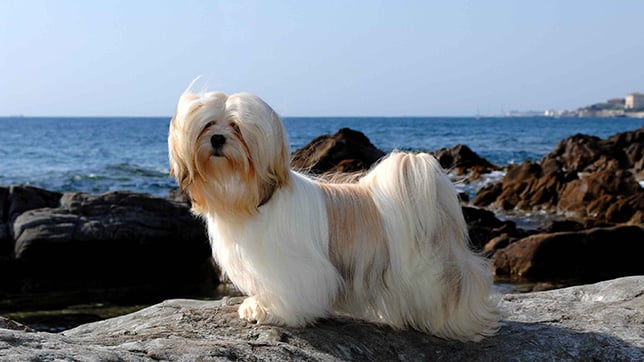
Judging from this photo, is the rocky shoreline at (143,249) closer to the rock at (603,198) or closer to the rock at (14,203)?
the rock at (14,203)

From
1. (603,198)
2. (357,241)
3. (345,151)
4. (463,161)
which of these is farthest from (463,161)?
(357,241)

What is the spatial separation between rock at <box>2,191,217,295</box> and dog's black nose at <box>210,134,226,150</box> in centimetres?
903

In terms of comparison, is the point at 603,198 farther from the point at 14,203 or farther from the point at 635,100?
the point at 635,100

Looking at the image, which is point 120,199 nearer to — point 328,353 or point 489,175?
point 328,353

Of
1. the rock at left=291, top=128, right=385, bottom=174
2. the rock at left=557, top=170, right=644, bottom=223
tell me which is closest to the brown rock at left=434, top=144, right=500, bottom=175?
the rock at left=557, top=170, right=644, bottom=223

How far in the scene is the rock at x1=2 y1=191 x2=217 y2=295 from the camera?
13.1 meters

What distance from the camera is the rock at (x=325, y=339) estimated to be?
3480 millimetres

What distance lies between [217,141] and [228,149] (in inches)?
2.7

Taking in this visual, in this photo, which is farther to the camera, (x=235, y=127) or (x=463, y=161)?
(x=463, y=161)

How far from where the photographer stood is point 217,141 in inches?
155

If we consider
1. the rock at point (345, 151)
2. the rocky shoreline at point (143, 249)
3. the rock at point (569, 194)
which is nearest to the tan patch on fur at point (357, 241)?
the rocky shoreline at point (143, 249)

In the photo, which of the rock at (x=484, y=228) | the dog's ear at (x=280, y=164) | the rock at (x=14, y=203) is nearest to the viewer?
the dog's ear at (x=280, y=164)

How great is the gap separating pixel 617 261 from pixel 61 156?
119 feet

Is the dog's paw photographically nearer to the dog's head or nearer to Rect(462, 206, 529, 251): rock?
→ the dog's head
